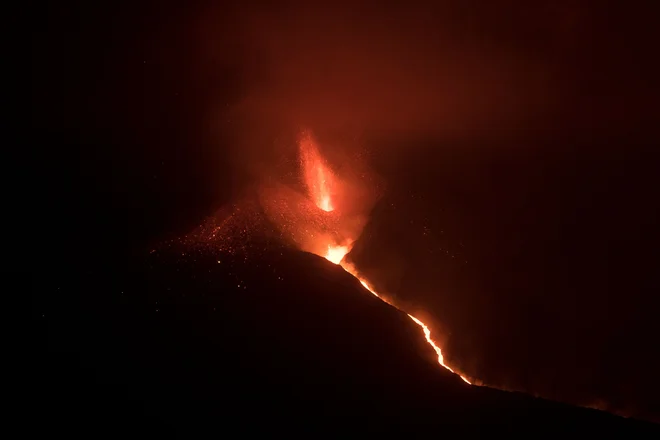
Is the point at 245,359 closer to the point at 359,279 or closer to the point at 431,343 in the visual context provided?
the point at 359,279

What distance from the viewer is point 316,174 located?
7.54m

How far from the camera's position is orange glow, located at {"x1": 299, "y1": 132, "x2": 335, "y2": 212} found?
746cm

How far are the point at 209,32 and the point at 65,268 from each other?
310 centimetres

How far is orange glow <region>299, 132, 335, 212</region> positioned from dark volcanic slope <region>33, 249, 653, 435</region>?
1.03m

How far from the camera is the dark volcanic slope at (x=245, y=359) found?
5.90 metres

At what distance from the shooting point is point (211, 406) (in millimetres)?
5922

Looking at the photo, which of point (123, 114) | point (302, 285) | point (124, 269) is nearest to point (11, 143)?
point (123, 114)

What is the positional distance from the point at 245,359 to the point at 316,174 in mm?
2534

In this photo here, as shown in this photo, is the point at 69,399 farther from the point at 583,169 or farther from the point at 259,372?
the point at 583,169

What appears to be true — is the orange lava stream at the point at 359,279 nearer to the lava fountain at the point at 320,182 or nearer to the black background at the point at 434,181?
the lava fountain at the point at 320,182

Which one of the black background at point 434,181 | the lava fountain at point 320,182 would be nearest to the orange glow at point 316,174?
the lava fountain at point 320,182

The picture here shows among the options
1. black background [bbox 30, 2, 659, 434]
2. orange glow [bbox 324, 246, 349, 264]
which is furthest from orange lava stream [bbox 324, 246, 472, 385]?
black background [bbox 30, 2, 659, 434]

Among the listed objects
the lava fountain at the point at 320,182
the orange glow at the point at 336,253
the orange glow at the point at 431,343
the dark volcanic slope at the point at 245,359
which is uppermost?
the lava fountain at the point at 320,182

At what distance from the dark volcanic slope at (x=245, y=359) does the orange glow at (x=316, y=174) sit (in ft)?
3.37
